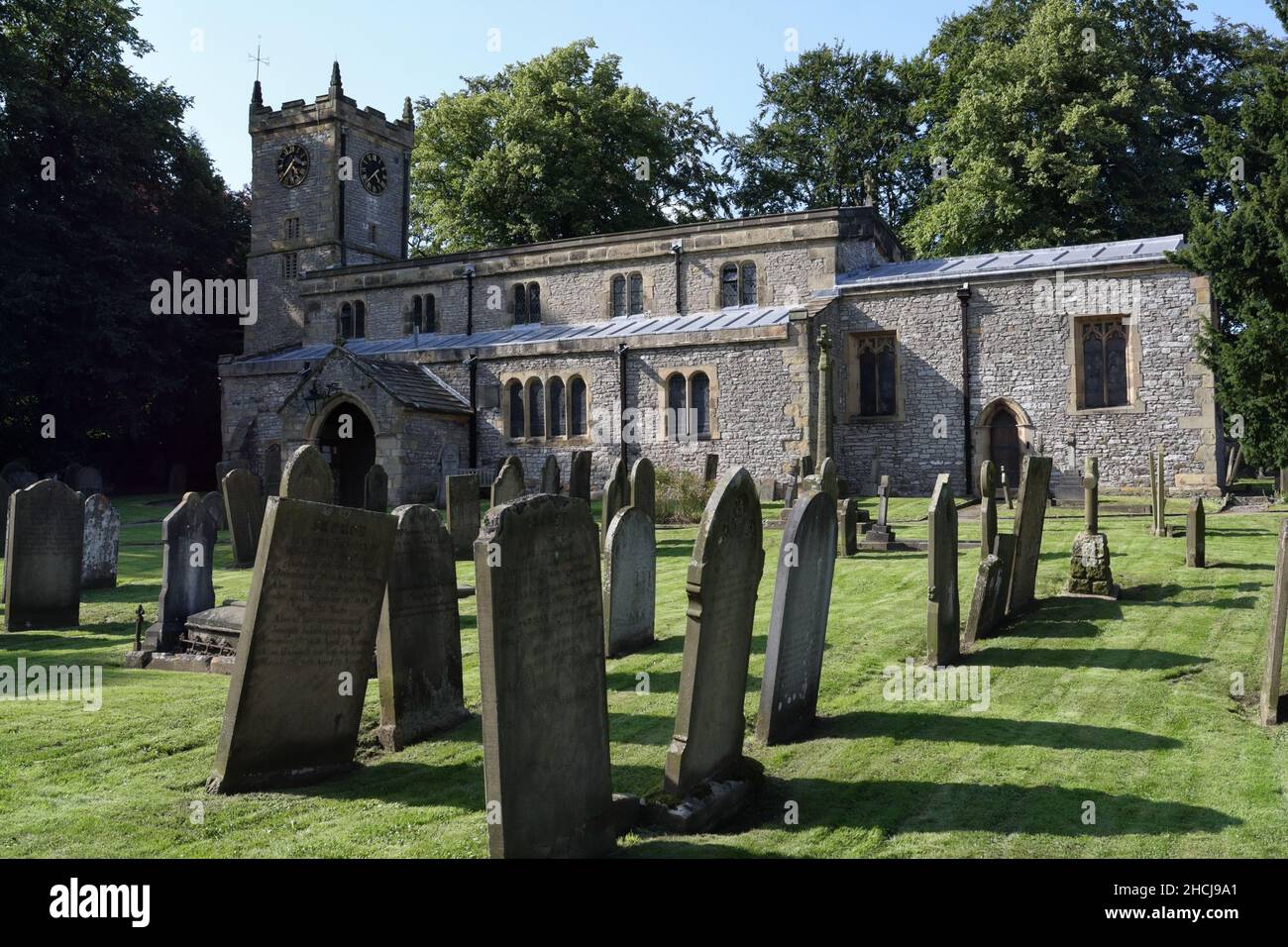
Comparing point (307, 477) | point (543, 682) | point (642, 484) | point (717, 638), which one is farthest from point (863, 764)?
Answer: point (642, 484)

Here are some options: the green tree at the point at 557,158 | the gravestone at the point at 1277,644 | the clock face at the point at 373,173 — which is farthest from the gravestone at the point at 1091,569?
the clock face at the point at 373,173

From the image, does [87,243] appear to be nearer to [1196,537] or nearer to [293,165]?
[293,165]

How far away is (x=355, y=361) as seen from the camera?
26469 mm

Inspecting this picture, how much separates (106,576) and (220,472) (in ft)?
50.1

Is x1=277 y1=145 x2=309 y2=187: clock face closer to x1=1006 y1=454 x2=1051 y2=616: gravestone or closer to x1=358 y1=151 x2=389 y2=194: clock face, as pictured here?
x1=358 y1=151 x2=389 y2=194: clock face

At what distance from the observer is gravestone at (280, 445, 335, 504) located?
8.80 meters

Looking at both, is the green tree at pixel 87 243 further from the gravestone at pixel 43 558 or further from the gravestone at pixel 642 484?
the gravestone at pixel 642 484

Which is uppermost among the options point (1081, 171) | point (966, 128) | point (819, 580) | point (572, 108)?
point (572, 108)

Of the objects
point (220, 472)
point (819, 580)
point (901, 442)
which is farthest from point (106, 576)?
point (901, 442)

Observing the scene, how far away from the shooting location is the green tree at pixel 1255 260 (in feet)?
50.9

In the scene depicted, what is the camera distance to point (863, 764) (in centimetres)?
612

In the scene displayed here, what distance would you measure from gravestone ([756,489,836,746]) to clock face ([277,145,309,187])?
35351mm

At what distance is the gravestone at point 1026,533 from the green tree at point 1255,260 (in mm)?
7278

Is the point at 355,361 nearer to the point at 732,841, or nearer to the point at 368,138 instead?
the point at 368,138
